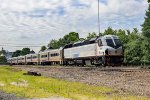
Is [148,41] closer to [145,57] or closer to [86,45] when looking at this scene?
[145,57]

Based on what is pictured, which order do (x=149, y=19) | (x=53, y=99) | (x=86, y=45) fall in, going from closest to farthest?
(x=53, y=99), (x=86, y=45), (x=149, y=19)

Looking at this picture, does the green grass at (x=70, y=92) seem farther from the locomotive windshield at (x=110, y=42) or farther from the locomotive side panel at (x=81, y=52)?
the locomotive side panel at (x=81, y=52)

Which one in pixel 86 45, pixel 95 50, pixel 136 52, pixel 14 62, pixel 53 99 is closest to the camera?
pixel 53 99

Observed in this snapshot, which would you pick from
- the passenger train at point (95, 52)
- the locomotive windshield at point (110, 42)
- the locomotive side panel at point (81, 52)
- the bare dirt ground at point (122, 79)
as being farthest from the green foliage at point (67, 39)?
the bare dirt ground at point (122, 79)

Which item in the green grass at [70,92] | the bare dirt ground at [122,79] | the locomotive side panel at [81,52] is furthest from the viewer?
the locomotive side panel at [81,52]

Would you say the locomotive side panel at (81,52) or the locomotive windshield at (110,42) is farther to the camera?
the locomotive side panel at (81,52)

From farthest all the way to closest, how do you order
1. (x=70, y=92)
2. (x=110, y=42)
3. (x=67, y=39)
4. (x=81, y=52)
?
(x=67, y=39)
(x=81, y=52)
(x=110, y=42)
(x=70, y=92)

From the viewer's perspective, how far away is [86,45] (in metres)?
56.9

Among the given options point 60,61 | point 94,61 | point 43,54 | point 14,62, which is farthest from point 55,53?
point 14,62

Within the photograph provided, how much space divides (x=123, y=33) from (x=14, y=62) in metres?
58.4

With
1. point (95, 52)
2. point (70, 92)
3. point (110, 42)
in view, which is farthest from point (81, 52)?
point (70, 92)

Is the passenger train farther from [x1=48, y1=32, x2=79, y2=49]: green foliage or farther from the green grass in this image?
[x1=48, y1=32, x2=79, y2=49]: green foliage

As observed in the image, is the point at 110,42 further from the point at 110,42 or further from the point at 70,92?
the point at 70,92

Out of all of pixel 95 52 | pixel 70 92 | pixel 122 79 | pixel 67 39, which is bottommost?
pixel 70 92
